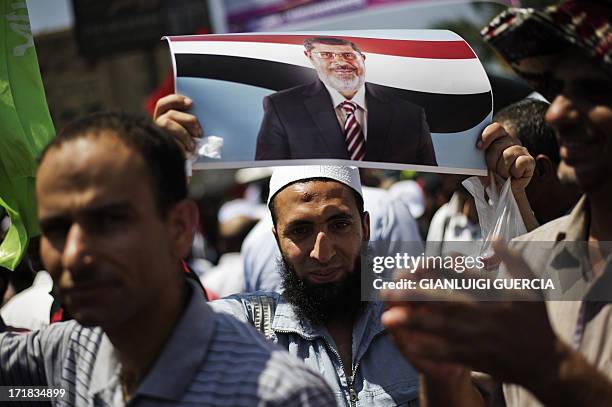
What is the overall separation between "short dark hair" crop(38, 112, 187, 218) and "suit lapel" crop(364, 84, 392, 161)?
35.5 inches

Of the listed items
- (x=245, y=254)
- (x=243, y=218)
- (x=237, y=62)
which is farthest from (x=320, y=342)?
(x=243, y=218)

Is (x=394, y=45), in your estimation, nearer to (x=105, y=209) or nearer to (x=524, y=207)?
(x=524, y=207)

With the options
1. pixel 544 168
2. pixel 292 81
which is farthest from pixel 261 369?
pixel 544 168

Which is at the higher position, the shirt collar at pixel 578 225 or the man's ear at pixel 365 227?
the shirt collar at pixel 578 225

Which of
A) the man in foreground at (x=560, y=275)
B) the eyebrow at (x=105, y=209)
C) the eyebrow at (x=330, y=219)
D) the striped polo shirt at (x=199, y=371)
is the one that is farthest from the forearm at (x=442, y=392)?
the eyebrow at (x=330, y=219)

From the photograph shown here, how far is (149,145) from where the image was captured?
2088 millimetres

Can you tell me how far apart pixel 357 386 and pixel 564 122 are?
143 centimetres

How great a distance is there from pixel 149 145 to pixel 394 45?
4.08 feet

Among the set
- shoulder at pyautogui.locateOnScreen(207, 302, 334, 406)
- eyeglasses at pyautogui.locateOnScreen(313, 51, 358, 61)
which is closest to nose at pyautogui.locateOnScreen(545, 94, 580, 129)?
shoulder at pyautogui.locateOnScreen(207, 302, 334, 406)

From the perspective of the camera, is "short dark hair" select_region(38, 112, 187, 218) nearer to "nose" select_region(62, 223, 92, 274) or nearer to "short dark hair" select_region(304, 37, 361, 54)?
"nose" select_region(62, 223, 92, 274)

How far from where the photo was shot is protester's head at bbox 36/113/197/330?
1968 millimetres

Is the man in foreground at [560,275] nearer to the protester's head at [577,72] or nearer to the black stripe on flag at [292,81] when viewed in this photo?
the protester's head at [577,72]

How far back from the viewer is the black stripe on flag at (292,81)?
116 inches

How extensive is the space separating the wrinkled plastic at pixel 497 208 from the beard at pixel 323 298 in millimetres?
582
